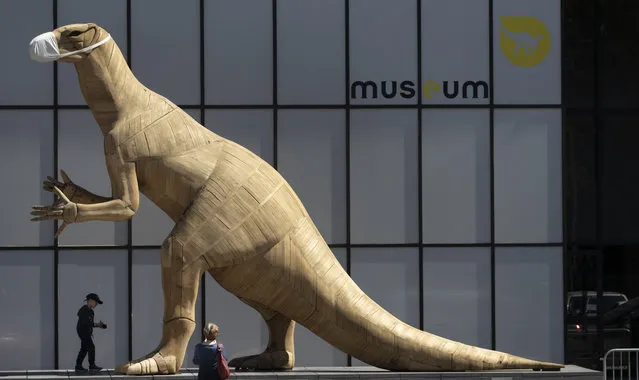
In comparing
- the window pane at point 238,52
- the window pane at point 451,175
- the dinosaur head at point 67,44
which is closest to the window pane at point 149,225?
the window pane at point 238,52

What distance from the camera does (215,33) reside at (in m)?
26.5

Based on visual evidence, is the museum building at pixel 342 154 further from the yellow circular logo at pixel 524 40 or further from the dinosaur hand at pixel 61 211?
the dinosaur hand at pixel 61 211

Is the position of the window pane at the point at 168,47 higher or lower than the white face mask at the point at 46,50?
higher

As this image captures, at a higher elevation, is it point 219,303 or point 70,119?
point 70,119

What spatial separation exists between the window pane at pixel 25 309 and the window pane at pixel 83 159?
2.11ft

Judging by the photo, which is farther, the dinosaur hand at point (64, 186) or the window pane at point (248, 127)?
the window pane at point (248, 127)

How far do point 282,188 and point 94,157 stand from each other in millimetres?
7464

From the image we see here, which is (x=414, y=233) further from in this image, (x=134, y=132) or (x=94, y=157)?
(x=134, y=132)

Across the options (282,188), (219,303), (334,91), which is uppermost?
(334,91)

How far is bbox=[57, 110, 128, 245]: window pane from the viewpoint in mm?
26344

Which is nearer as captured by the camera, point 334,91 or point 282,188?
point 282,188

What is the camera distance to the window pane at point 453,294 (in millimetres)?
26672

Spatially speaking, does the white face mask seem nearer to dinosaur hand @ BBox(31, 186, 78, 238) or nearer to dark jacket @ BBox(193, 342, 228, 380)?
dinosaur hand @ BBox(31, 186, 78, 238)

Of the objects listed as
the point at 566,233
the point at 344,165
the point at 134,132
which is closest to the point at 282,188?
the point at 134,132
